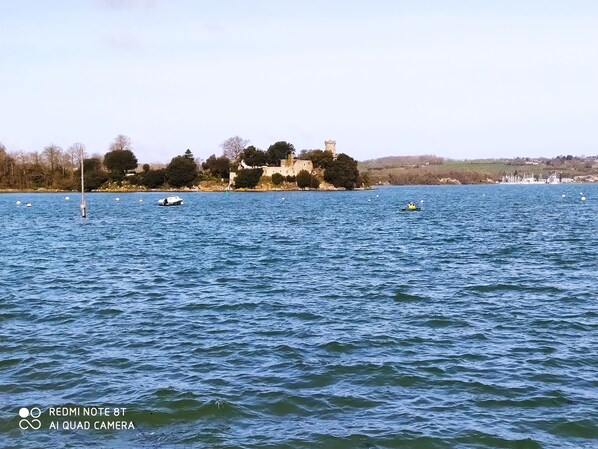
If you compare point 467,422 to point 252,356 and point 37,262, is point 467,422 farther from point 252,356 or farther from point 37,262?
point 37,262

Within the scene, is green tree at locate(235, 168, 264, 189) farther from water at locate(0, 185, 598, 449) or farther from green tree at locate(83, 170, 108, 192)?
water at locate(0, 185, 598, 449)

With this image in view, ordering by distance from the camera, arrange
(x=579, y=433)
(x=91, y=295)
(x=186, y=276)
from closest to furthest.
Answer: (x=579, y=433) < (x=91, y=295) < (x=186, y=276)

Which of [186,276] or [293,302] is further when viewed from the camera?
[186,276]

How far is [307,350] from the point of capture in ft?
58.7

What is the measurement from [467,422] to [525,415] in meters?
1.22

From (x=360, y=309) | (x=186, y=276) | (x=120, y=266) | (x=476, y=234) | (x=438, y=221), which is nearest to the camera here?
(x=360, y=309)

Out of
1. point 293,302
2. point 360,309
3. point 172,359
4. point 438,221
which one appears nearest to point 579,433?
point 172,359

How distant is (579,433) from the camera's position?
41.1ft
